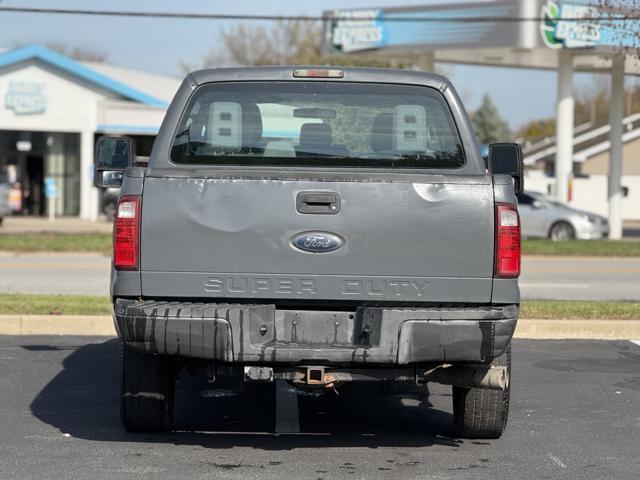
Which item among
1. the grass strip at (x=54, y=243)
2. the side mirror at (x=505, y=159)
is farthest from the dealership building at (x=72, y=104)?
the side mirror at (x=505, y=159)

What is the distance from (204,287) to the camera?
586cm

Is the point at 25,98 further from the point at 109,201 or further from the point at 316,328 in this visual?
the point at 316,328

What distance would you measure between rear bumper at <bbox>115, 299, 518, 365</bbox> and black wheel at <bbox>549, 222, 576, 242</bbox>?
23.3m

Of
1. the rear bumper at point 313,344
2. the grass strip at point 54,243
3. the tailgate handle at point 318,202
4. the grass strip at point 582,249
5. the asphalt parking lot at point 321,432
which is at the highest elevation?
the tailgate handle at point 318,202

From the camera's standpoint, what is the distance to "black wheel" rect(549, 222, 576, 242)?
28516 mm

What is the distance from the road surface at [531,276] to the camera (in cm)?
1591

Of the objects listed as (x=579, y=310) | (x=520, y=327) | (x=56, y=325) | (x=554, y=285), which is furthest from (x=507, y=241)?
(x=554, y=285)

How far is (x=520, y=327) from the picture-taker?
36.0 feet

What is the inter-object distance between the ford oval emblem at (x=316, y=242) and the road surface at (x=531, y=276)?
9744 millimetres

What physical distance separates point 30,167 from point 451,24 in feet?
58.4

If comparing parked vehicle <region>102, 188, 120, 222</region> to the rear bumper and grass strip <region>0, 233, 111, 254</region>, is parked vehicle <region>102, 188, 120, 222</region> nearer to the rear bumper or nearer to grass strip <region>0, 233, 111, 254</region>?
grass strip <region>0, 233, 111, 254</region>

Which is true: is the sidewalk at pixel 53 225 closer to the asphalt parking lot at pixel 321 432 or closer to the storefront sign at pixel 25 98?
the storefront sign at pixel 25 98

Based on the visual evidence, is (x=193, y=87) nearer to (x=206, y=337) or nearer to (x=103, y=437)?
(x=206, y=337)

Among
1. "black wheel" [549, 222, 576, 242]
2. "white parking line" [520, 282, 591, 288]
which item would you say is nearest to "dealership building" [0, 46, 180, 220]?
"black wheel" [549, 222, 576, 242]
